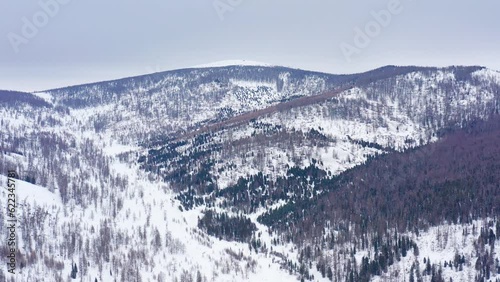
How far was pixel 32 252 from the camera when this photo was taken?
198000 mm

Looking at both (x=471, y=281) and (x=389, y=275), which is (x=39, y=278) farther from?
(x=471, y=281)

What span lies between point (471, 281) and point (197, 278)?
340ft

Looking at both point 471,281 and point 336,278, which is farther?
point 336,278

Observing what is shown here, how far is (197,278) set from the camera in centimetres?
19788

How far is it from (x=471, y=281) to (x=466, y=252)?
58.9 ft

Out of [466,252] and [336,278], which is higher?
[466,252]

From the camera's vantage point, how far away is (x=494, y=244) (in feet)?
627

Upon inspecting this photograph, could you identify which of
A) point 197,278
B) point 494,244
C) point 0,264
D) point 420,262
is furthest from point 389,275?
point 0,264

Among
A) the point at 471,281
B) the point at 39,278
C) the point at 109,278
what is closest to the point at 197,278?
the point at 109,278

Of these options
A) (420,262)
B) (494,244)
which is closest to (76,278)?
(420,262)

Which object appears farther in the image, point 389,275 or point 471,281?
point 389,275

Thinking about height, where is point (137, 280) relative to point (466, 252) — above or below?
below

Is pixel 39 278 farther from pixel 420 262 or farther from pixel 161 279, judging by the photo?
pixel 420 262

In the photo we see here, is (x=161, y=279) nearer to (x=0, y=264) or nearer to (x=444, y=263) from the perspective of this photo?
(x=0, y=264)
